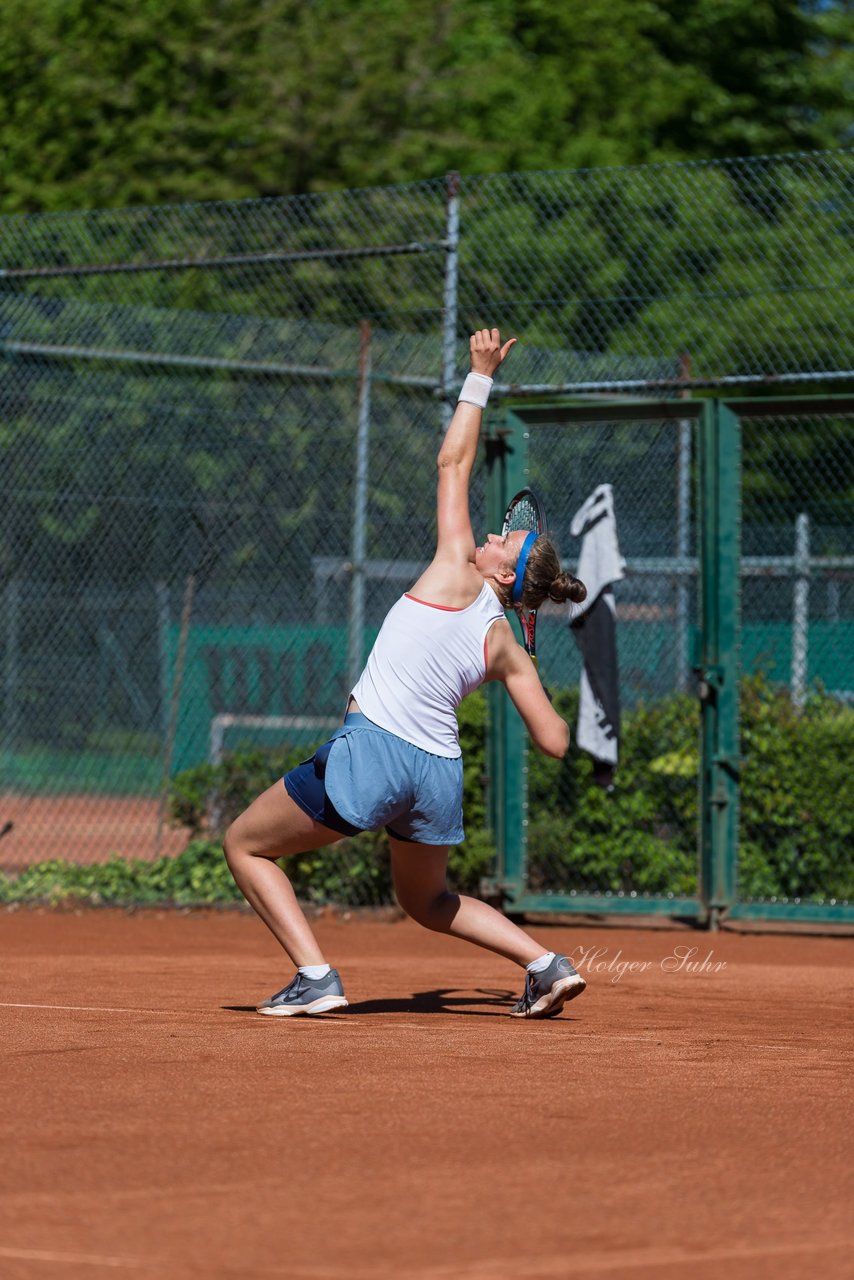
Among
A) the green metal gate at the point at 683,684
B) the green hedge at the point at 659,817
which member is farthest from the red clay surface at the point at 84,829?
the green metal gate at the point at 683,684

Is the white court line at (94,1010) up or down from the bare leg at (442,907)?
down

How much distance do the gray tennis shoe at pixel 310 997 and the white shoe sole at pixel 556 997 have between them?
627mm

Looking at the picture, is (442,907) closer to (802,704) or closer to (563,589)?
(563,589)

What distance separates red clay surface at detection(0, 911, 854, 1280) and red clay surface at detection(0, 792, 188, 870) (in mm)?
3285

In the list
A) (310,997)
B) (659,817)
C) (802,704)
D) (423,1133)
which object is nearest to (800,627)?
(802,704)

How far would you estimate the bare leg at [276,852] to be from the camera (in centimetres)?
582

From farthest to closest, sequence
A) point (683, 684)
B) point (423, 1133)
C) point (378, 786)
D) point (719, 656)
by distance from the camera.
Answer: point (683, 684)
point (719, 656)
point (378, 786)
point (423, 1133)

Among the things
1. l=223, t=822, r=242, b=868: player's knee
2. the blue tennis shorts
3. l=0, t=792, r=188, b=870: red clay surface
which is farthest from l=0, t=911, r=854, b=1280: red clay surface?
l=0, t=792, r=188, b=870: red clay surface

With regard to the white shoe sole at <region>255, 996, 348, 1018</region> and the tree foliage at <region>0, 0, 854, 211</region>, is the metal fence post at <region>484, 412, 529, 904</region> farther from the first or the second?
the tree foliage at <region>0, 0, 854, 211</region>

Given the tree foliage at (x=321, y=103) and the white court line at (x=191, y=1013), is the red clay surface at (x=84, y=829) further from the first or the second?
the tree foliage at (x=321, y=103)

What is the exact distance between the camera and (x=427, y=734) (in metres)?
5.79

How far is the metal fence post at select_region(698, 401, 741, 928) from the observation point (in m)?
8.85

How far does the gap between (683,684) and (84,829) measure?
3662 mm

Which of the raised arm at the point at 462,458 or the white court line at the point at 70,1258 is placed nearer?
the white court line at the point at 70,1258
